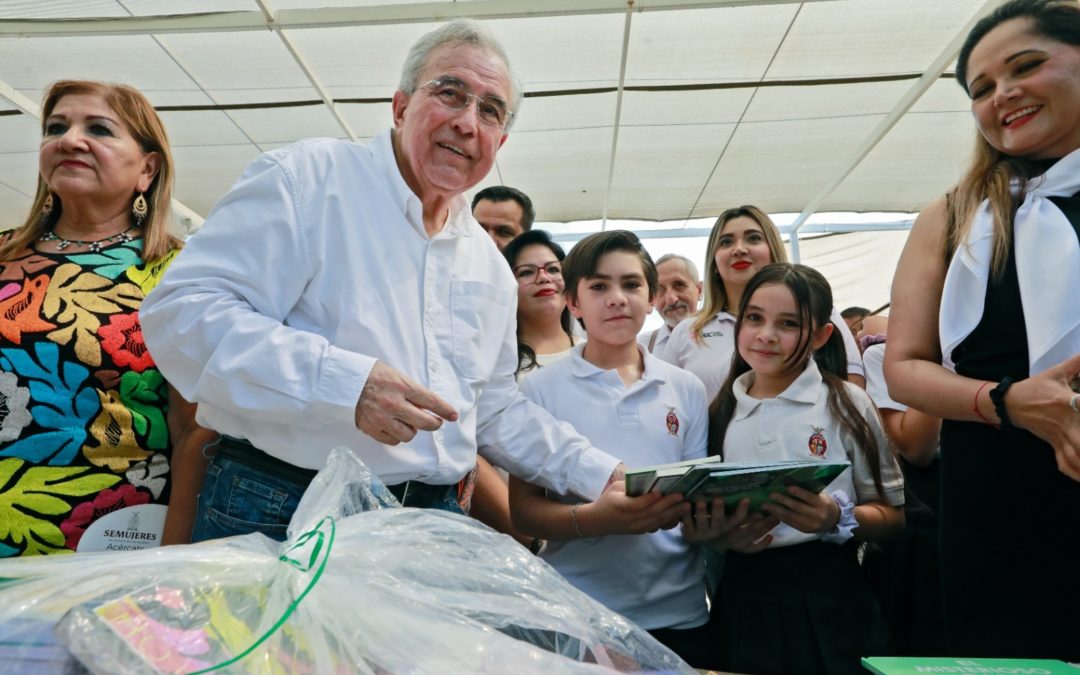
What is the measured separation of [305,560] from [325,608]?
0.17 feet

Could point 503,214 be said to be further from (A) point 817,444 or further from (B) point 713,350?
(A) point 817,444

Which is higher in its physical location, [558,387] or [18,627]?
[558,387]

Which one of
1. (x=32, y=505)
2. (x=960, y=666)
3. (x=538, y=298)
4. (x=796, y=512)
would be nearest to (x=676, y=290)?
(x=538, y=298)

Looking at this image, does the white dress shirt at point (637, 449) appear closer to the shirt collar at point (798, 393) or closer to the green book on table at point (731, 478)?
the shirt collar at point (798, 393)

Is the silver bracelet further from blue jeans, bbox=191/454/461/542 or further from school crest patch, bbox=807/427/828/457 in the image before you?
school crest patch, bbox=807/427/828/457

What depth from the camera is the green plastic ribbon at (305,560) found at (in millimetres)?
581

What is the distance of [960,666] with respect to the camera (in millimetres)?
873

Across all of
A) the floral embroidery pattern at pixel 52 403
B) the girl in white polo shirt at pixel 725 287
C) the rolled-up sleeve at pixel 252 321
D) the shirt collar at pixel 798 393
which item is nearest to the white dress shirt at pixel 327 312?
the rolled-up sleeve at pixel 252 321

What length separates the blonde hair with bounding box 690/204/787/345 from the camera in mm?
2826

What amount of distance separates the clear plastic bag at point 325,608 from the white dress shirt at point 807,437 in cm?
126

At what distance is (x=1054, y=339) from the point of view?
1297 mm

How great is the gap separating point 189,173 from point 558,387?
18.8 feet

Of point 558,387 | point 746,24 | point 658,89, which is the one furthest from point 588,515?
point 658,89

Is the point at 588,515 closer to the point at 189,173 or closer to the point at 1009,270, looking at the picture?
the point at 1009,270
